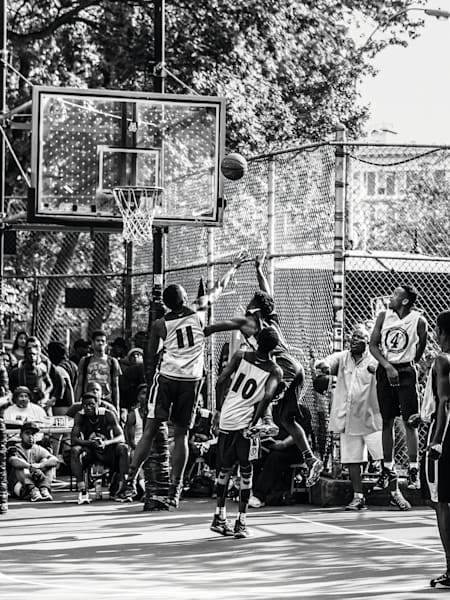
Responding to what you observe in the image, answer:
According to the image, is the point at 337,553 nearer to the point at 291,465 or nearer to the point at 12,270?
the point at 291,465

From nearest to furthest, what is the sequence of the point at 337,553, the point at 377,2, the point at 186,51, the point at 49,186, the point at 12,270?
the point at 337,553
the point at 49,186
the point at 186,51
the point at 377,2
the point at 12,270

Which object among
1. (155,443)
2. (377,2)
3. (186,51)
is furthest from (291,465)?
(377,2)

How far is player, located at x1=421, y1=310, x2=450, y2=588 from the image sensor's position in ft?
32.8

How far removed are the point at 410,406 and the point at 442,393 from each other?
457 centimetres

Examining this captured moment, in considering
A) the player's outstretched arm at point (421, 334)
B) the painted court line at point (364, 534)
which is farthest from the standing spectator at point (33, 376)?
the player's outstretched arm at point (421, 334)

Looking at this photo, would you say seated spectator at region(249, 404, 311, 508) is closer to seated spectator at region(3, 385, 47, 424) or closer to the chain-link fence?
the chain-link fence

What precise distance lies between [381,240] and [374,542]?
55.2 feet

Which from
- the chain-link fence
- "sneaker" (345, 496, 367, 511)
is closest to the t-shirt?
the chain-link fence

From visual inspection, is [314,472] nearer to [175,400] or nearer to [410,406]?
[410,406]

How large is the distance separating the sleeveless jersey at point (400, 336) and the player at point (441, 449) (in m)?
4.44

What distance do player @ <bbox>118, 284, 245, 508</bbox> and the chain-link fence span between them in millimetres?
2009

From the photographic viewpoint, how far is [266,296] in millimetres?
14438

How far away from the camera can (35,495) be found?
1595 centimetres

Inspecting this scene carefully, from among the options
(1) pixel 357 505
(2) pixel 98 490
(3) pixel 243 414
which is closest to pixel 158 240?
(2) pixel 98 490
